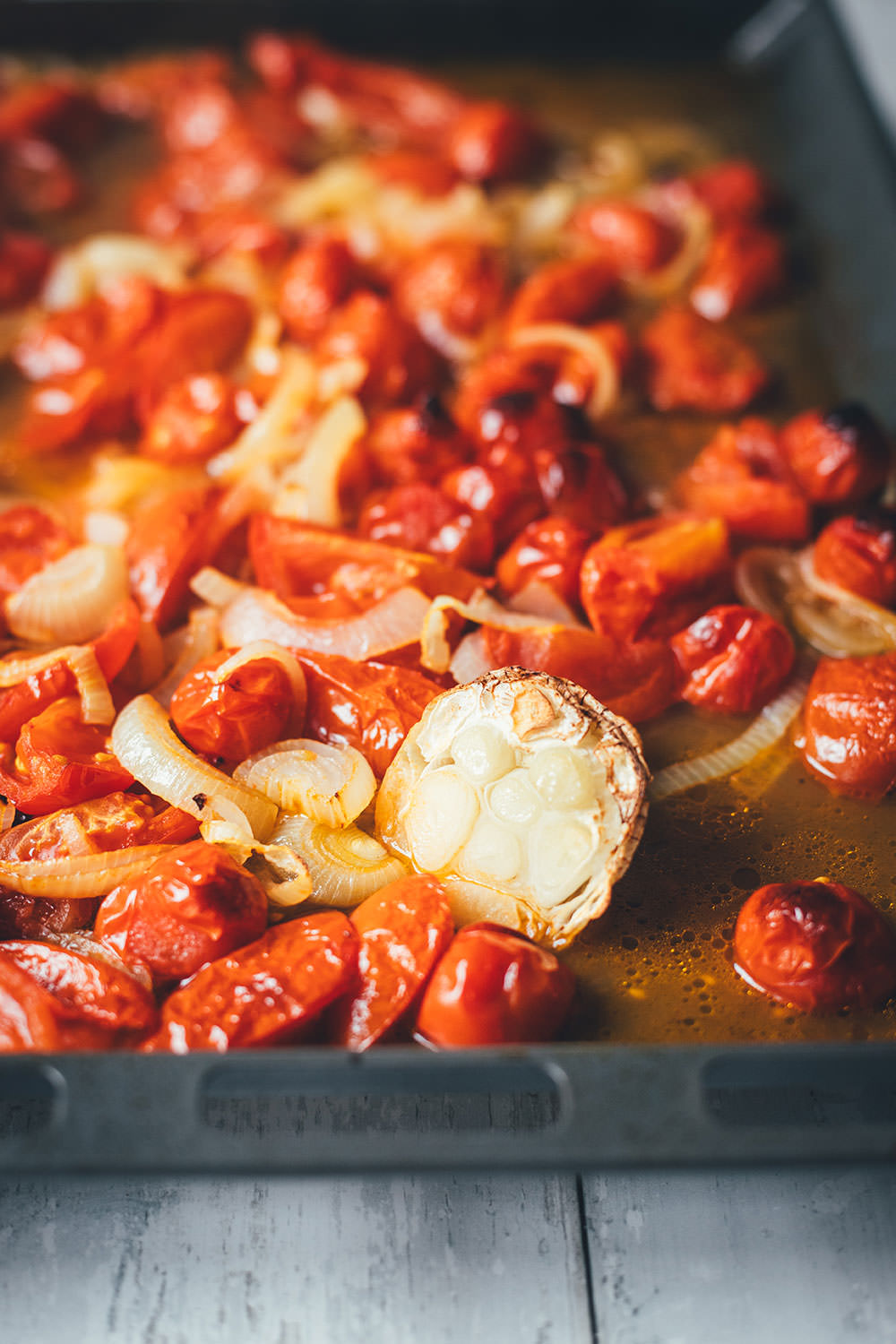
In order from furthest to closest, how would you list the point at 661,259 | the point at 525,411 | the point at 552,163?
1. the point at 552,163
2. the point at 661,259
3. the point at 525,411

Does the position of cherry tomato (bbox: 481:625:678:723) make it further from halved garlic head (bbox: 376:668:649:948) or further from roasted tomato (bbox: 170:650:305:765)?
roasted tomato (bbox: 170:650:305:765)

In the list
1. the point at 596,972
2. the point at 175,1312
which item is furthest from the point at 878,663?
the point at 175,1312

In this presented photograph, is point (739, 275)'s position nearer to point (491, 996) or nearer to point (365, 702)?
point (365, 702)

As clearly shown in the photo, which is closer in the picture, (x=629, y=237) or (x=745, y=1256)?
(x=745, y=1256)

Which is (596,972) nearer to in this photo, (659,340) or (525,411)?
(525,411)

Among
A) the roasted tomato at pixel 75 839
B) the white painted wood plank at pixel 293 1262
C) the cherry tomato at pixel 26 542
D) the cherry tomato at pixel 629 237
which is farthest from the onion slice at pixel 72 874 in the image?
the cherry tomato at pixel 629 237

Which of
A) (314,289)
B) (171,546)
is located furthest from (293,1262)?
(314,289)

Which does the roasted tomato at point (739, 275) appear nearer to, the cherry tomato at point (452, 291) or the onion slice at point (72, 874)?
the cherry tomato at point (452, 291)
